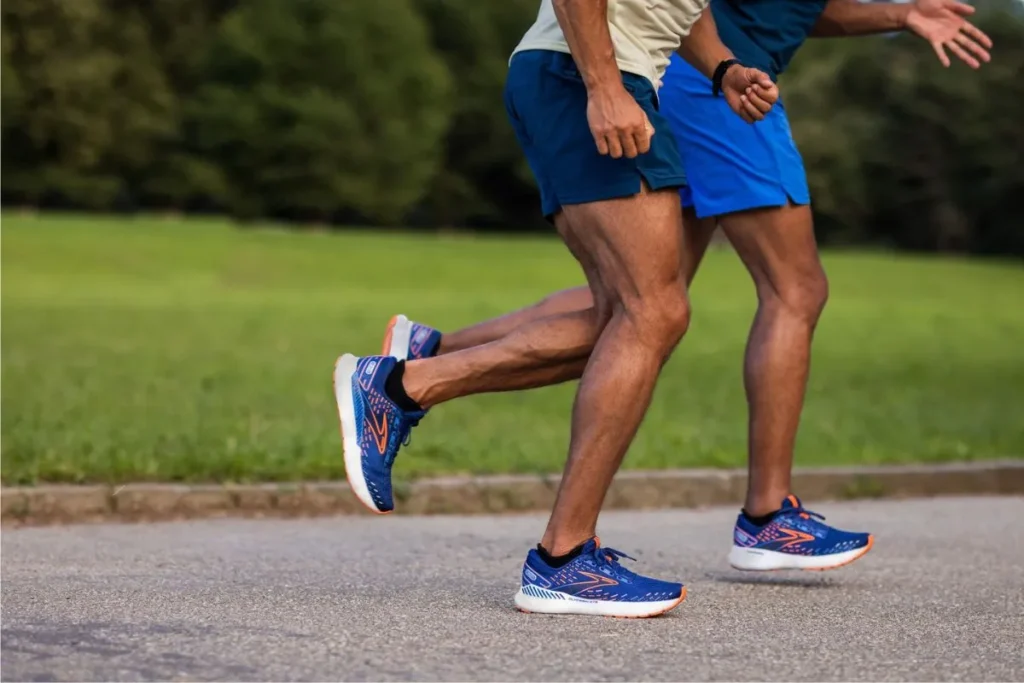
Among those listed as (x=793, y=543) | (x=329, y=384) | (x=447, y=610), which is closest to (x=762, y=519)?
(x=793, y=543)

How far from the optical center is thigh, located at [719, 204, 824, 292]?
509 cm

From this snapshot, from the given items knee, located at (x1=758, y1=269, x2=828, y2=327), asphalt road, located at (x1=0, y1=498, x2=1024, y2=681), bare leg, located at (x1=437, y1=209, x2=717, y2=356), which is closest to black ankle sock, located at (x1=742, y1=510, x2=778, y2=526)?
asphalt road, located at (x1=0, y1=498, x2=1024, y2=681)

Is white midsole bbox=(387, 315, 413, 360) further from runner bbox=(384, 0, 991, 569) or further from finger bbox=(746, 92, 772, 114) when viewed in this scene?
finger bbox=(746, 92, 772, 114)

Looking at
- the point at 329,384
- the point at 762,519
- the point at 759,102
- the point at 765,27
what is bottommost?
the point at 329,384

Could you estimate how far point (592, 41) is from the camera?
4074mm

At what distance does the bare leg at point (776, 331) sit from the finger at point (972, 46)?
32.8 inches

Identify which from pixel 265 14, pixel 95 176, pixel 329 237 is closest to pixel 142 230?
pixel 329 237

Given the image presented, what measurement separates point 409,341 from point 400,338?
0.03 m

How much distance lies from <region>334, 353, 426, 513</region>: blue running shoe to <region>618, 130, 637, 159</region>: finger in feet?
3.05

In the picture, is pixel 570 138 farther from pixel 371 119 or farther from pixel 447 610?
pixel 371 119

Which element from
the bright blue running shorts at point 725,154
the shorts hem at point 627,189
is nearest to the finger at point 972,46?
the bright blue running shorts at point 725,154

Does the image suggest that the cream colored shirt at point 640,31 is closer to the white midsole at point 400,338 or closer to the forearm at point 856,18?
the white midsole at point 400,338

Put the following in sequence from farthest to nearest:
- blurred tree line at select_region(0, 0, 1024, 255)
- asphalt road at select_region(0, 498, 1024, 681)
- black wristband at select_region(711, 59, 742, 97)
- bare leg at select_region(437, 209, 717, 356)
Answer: blurred tree line at select_region(0, 0, 1024, 255)
bare leg at select_region(437, 209, 717, 356)
black wristband at select_region(711, 59, 742, 97)
asphalt road at select_region(0, 498, 1024, 681)

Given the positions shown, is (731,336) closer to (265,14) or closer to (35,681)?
(35,681)
